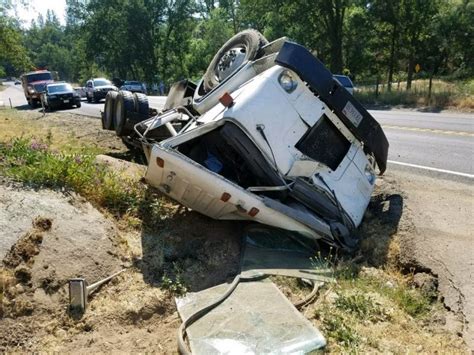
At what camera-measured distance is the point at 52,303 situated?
407cm

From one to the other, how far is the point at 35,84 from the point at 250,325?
28051 millimetres

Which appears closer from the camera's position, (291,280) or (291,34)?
(291,280)

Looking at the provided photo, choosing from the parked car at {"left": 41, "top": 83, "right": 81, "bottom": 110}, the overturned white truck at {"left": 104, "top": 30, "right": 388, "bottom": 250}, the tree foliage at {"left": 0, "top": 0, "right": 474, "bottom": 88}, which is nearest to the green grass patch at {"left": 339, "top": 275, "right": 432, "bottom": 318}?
the overturned white truck at {"left": 104, "top": 30, "right": 388, "bottom": 250}

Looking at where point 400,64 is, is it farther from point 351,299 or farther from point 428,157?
point 351,299

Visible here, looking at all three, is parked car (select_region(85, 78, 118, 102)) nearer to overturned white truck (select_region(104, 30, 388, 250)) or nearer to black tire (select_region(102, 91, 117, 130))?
black tire (select_region(102, 91, 117, 130))

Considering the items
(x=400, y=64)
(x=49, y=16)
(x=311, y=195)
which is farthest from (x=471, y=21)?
(x=49, y=16)

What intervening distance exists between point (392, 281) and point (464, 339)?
101cm

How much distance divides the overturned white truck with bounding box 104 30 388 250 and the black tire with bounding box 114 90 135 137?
7.04 feet

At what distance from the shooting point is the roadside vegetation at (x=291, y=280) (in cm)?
365

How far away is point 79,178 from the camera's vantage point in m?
5.74

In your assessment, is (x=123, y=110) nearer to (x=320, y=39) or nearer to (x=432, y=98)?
(x=432, y=98)

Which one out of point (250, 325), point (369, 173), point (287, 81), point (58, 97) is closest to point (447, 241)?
point (369, 173)

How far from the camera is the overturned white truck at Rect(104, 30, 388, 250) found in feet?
16.3

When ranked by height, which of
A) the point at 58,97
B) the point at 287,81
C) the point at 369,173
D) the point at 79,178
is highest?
the point at 287,81
